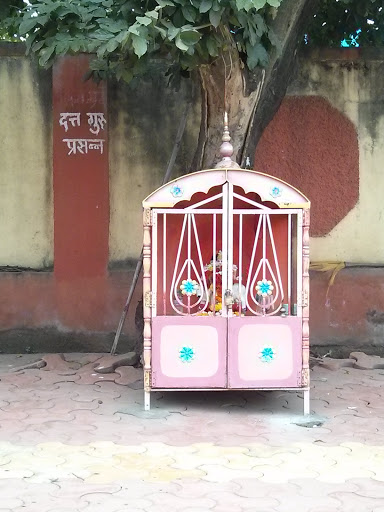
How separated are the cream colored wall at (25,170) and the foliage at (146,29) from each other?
168 cm

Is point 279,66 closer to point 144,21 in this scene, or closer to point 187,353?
point 144,21

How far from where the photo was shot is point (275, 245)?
545 cm

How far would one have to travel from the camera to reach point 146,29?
4.48 metres

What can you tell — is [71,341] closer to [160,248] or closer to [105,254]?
[105,254]

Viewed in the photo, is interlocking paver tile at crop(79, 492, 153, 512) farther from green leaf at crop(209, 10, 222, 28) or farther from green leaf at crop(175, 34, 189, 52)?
green leaf at crop(209, 10, 222, 28)

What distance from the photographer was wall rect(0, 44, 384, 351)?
687cm

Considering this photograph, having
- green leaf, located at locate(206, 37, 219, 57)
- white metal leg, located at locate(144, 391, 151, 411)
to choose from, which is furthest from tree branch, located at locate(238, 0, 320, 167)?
white metal leg, located at locate(144, 391, 151, 411)

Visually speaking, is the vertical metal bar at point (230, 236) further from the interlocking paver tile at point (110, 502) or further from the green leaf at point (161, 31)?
the interlocking paver tile at point (110, 502)

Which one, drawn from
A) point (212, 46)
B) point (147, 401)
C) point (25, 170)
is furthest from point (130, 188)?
point (147, 401)

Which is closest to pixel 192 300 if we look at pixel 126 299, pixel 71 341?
pixel 126 299

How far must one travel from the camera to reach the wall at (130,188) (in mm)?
6867

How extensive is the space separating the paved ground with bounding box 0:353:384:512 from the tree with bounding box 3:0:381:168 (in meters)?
2.08

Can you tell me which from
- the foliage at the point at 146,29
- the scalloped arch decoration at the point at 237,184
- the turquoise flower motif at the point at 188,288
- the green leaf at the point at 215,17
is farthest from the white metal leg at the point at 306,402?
the green leaf at the point at 215,17

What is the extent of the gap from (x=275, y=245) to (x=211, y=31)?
5.57 ft
